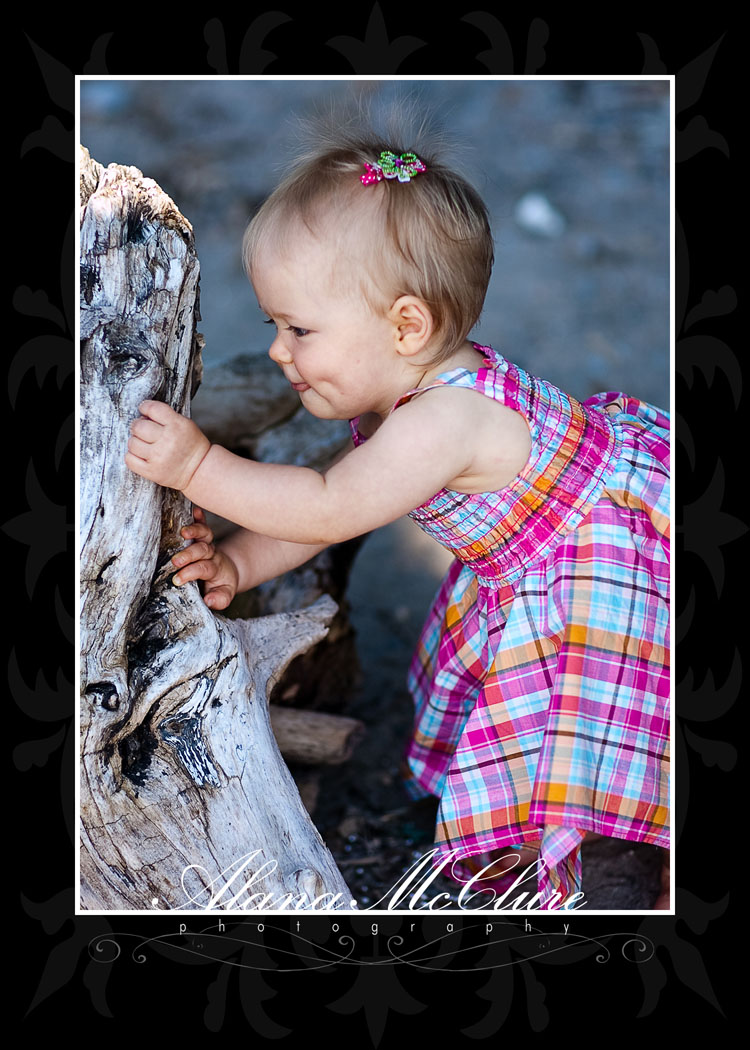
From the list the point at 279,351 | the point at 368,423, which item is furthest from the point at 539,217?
the point at 279,351

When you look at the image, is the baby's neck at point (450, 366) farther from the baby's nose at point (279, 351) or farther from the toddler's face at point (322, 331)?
the baby's nose at point (279, 351)

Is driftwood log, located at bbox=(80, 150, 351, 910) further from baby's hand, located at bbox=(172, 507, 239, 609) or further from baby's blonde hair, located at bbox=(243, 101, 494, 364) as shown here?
baby's blonde hair, located at bbox=(243, 101, 494, 364)

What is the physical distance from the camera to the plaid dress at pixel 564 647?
1.58 metres

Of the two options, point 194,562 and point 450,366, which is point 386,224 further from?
point 194,562

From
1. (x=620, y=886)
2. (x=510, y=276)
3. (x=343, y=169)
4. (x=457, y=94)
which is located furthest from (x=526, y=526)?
(x=457, y=94)

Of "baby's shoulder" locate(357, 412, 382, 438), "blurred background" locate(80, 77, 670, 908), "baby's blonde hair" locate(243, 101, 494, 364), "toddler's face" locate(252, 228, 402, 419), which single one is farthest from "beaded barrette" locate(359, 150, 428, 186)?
"blurred background" locate(80, 77, 670, 908)

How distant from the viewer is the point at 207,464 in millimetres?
1396

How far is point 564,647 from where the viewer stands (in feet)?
5.26

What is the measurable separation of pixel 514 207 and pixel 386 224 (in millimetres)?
2998

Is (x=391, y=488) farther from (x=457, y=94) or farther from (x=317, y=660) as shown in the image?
(x=457, y=94)

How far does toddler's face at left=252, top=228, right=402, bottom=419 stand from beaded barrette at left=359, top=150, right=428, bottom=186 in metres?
0.13

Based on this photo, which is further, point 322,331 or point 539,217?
point 539,217

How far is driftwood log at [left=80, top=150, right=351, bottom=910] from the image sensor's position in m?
1.34

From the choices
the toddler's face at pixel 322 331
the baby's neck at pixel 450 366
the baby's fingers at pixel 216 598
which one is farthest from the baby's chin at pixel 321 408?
the baby's fingers at pixel 216 598
